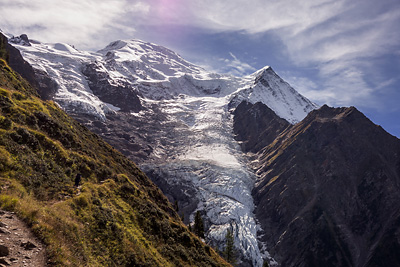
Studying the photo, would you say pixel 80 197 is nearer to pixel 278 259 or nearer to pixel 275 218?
pixel 278 259

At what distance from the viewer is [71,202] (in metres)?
20.4

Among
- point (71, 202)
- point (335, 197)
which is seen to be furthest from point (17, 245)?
point (335, 197)

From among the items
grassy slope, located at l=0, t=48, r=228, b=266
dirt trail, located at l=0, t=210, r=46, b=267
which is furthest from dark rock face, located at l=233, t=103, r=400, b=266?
dirt trail, located at l=0, t=210, r=46, b=267

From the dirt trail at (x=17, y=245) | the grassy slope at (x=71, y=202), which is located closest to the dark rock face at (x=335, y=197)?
the grassy slope at (x=71, y=202)

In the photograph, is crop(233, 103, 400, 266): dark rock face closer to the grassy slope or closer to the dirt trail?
the grassy slope

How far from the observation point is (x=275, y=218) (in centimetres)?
15625

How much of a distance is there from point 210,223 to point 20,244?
138552 millimetres

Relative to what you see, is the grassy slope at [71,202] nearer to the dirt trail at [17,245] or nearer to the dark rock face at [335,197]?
the dirt trail at [17,245]

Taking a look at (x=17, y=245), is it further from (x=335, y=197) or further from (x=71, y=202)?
(x=335, y=197)

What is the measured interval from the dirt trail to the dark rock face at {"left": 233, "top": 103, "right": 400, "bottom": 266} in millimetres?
137054

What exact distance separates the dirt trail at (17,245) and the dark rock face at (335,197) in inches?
5396

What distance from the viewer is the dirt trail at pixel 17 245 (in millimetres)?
12570

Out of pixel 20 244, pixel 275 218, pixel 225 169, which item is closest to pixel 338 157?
pixel 275 218

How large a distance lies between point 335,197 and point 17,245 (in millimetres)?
164902
